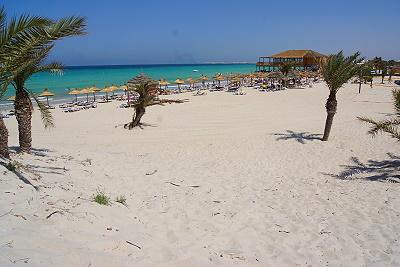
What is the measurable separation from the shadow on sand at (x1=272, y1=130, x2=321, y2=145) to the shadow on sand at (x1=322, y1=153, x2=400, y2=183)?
2422mm

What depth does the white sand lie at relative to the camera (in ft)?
11.8

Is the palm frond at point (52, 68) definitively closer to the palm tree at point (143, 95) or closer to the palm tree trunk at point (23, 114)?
the palm tree trunk at point (23, 114)

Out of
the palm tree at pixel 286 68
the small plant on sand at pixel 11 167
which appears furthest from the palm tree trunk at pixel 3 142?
the palm tree at pixel 286 68

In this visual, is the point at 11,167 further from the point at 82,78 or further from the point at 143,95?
the point at 82,78

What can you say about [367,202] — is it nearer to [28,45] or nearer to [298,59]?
[28,45]

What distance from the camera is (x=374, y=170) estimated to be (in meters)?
8.09

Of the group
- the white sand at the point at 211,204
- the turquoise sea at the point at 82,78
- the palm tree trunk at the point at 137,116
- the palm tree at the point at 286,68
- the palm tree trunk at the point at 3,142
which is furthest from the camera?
the turquoise sea at the point at 82,78

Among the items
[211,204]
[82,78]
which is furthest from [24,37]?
[82,78]

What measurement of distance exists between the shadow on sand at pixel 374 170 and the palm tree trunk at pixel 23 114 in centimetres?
707

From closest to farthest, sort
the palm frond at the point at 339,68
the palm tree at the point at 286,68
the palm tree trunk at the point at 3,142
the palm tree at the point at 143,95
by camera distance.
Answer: the palm tree trunk at the point at 3,142 < the palm frond at the point at 339,68 < the palm tree at the point at 143,95 < the palm tree at the point at 286,68

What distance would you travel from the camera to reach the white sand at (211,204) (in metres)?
3.58

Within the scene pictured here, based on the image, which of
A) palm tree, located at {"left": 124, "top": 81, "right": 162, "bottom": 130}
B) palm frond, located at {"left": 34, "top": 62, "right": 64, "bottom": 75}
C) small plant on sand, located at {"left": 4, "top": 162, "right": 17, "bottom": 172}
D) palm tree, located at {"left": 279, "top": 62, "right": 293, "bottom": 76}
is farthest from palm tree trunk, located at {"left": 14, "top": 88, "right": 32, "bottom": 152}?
palm tree, located at {"left": 279, "top": 62, "right": 293, "bottom": 76}

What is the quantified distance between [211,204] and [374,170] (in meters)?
4.67

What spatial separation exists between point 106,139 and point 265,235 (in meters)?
9.18
